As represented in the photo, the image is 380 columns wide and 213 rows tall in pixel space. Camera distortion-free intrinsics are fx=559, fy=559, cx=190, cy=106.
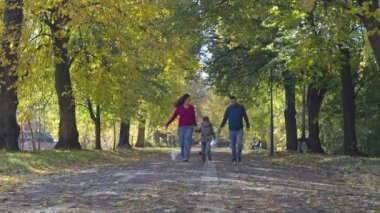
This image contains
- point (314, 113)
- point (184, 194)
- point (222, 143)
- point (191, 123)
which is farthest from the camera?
point (222, 143)

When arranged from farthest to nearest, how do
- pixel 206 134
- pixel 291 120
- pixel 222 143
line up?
pixel 222 143
pixel 291 120
pixel 206 134

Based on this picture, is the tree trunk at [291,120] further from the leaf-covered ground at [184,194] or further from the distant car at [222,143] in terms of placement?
the distant car at [222,143]

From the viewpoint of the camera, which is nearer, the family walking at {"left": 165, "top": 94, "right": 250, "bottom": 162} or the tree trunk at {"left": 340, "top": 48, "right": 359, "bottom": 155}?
the family walking at {"left": 165, "top": 94, "right": 250, "bottom": 162}

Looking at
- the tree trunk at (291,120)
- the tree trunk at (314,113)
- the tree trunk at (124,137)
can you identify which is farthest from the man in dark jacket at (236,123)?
the tree trunk at (124,137)

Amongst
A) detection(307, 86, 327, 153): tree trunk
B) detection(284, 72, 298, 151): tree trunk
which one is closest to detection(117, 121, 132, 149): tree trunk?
detection(284, 72, 298, 151): tree trunk

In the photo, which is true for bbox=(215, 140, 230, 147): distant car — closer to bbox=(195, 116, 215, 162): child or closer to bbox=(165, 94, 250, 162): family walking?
bbox=(195, 116, 215, 162): child

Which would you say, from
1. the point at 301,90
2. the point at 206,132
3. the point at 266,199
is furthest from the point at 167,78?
the point at 266,199

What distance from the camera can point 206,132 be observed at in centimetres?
1809

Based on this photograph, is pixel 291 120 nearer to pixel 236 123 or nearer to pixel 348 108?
pixel 348 108

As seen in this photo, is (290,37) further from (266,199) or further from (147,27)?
(266,199)

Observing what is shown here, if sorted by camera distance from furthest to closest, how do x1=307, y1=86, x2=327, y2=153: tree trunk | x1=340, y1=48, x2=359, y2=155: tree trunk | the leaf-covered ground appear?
x1=307, y1=86, x2=327, y2=153: tree trunk → x1=340, y1=48, x2=359, y2=155: tree trunk → the leaf-covered ground

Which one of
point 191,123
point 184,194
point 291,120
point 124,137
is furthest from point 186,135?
point 124,137

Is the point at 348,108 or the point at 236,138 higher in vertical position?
the point at 348,108

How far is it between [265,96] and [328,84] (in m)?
8.34
